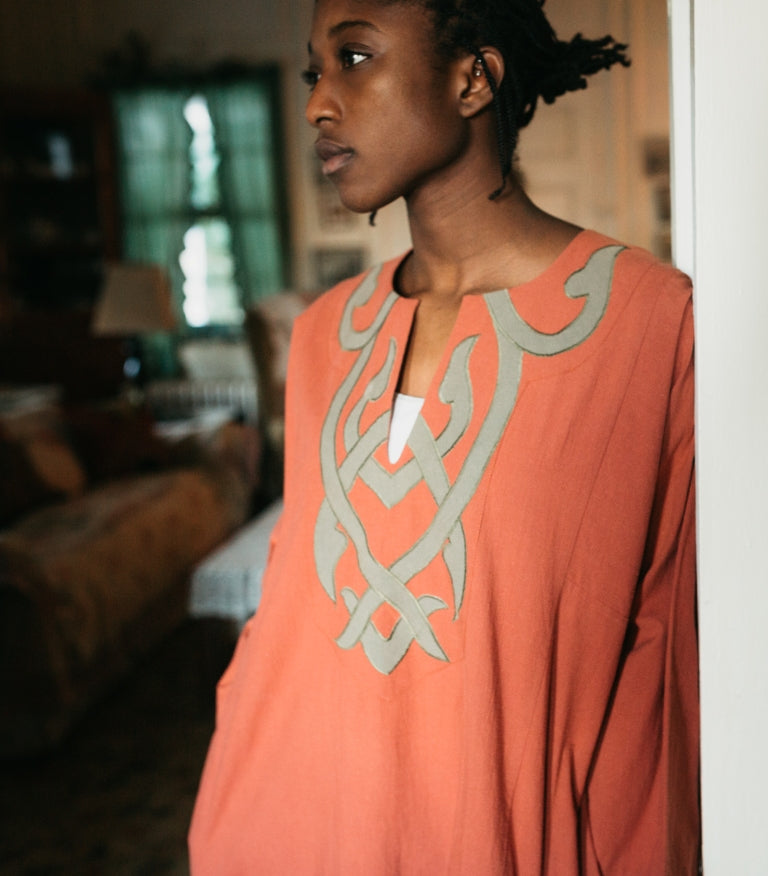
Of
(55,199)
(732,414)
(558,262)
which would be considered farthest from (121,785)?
(55,199)

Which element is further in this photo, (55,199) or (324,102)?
(55,199)

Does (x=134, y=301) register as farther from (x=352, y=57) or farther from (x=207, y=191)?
(x=352, y=57)

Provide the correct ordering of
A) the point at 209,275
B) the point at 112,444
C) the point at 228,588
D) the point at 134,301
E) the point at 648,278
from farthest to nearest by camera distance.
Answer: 1. the point at 209,275
2. the point at 134,301
3. the point at 112,444
4. the point at 228,588
5. the point at 648,278

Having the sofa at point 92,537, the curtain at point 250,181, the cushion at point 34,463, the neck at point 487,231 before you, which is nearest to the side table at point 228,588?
the sofa at point 92,537

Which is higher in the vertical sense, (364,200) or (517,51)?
(517,51)

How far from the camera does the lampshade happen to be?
4.17 metres

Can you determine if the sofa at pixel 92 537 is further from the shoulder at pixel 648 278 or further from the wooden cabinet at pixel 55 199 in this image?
the shoulder at pixel 648 278

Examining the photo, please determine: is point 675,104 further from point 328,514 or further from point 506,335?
point 328,514

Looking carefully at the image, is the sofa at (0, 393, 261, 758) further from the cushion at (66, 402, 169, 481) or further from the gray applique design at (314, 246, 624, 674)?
the gray applique design at (314, 246, 624, 674)

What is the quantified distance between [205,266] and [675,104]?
16.4 feet

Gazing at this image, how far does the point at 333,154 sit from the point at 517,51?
172mm

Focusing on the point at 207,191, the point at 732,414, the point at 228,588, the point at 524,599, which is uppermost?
the point at 207,191

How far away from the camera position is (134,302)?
4.17 meters

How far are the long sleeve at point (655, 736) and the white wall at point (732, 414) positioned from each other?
123 millimetres
